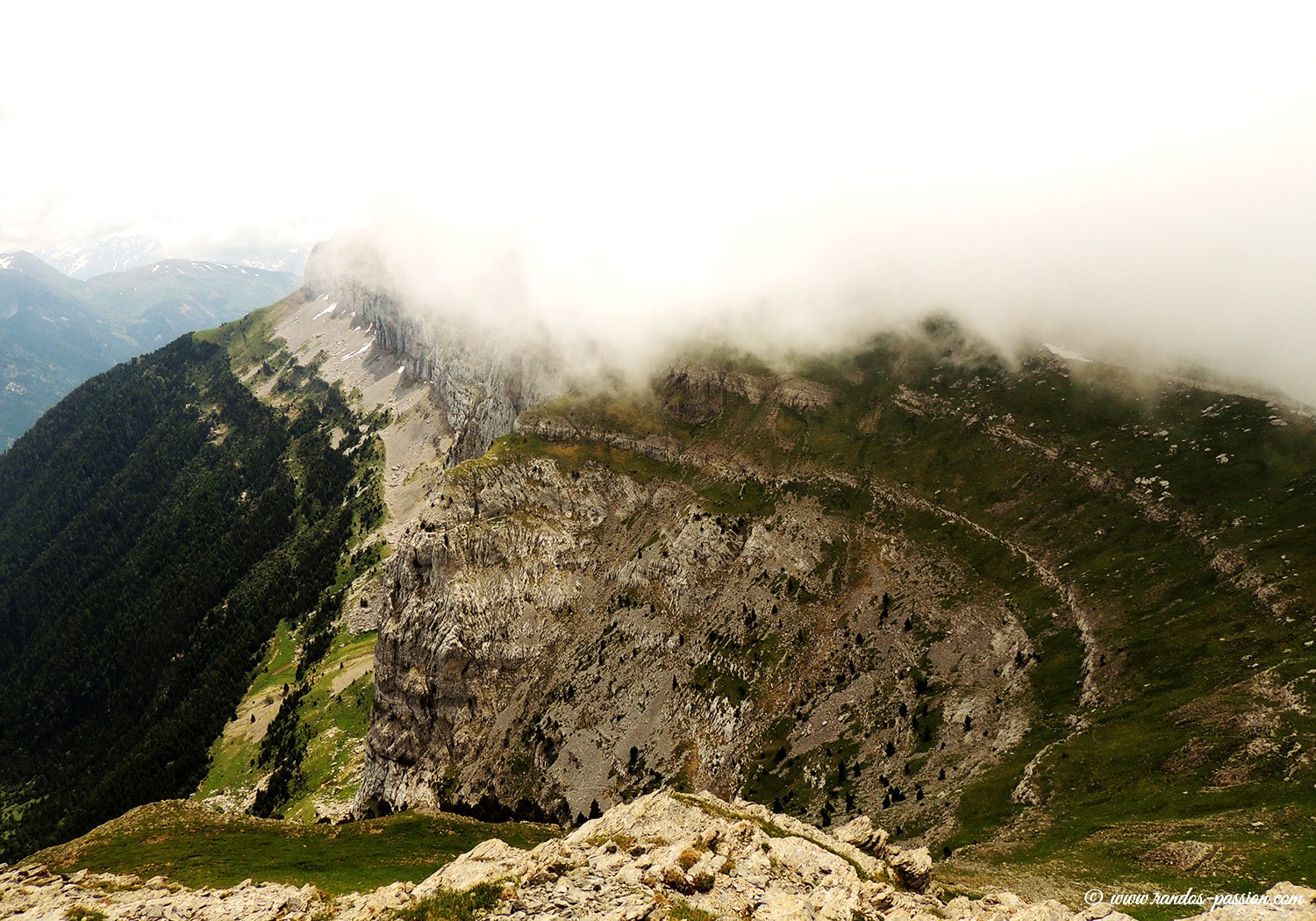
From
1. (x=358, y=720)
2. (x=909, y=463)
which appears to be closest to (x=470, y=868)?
(x=909, y=463)

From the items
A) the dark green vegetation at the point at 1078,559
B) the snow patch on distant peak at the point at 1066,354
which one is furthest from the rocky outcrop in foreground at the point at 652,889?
the snow patch on distant peak at the point at 1066,354

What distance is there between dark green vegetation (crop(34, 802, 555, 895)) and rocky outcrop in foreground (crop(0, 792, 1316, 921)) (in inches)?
379

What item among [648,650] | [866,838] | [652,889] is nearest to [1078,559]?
[648,650]

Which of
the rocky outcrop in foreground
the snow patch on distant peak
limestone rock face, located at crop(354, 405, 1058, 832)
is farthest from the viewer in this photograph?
the snow patch on distant peak

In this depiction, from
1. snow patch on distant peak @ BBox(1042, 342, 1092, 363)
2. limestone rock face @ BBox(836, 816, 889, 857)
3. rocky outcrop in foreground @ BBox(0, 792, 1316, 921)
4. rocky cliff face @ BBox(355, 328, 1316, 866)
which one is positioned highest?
snow patch on distant peak @ BBox(1042, 342, 1092, 363)

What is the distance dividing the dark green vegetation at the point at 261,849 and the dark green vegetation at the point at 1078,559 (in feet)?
178

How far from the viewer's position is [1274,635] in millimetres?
75562

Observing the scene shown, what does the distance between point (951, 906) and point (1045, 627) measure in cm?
8010

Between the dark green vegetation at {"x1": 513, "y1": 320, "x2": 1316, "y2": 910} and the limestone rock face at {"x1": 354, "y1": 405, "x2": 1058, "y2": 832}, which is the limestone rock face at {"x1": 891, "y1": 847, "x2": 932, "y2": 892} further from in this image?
the limestone rock face at {"x1": 354, "y1": 405, "x2": 1058, "y2": 832}

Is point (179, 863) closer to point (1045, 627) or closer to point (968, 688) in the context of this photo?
point (968, 688)

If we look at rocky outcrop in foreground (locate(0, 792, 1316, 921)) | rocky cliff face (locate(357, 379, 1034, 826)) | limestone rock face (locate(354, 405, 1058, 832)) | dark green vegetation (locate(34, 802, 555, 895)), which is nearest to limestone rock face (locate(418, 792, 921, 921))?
rocky outcrop in foreground (locate(0, 792, 1316, 921))

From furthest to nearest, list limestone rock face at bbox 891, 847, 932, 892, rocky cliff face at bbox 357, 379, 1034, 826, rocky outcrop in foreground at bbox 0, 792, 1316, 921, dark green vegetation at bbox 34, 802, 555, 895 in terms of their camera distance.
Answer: rocky cliff face at bbox 357, 379, 1034, 826
dark green vegetation at bbox 34, 802, 555, 895
limestone rock face at bbox 891, 847, 932, 892
rocky outcrop in foreground at bbox 0, 792, 1316, 921

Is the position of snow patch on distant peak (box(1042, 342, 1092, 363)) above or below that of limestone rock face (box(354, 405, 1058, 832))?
above

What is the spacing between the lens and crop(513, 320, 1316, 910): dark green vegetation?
57.5 m
